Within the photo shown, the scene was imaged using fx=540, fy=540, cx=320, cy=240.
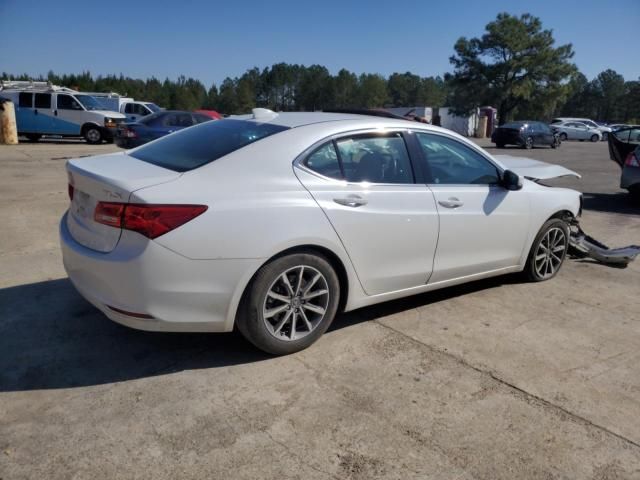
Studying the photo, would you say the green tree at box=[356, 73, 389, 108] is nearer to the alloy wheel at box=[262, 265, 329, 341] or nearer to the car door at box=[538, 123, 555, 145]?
the car door at box=[538, 123, 555, 145]

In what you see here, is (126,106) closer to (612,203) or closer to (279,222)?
(612,203)

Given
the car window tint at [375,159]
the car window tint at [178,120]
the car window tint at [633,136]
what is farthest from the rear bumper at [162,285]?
the car window tint at [178,120]

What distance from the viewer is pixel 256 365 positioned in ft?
11.2

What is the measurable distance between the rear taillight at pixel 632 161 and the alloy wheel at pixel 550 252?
6174 mm

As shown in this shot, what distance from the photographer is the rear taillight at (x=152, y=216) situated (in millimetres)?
2961

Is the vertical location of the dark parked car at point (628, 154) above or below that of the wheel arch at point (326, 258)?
above

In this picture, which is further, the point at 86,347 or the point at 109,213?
the point at 86,347

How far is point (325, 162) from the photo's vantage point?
3.63 meters

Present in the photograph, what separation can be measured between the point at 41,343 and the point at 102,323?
0.44 m

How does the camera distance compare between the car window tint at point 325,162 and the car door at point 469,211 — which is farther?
the car door at point 469,211

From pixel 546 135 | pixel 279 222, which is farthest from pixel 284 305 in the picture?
pixel 546 135

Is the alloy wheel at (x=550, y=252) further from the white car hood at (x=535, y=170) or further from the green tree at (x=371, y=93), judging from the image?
the green tree at (x=371, y=93)

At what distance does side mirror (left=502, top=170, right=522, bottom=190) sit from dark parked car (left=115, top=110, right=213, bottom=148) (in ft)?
40.4

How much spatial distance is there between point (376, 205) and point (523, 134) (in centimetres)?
2660
